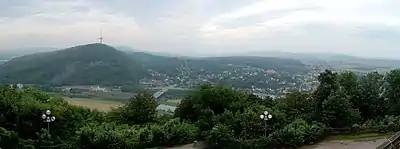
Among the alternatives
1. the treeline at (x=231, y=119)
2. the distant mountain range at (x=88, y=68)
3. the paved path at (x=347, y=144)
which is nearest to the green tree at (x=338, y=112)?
the treeline at (x=231, y=119)

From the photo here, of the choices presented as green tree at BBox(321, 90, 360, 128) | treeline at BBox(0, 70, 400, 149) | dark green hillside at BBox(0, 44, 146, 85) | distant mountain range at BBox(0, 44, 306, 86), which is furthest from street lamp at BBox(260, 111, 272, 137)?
dark green hillside at BBox(0, 44, 146, 85)

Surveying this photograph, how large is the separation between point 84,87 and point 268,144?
39161 millimetres

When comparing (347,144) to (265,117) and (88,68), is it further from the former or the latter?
(88,68)

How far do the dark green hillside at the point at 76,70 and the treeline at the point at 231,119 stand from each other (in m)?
30.1

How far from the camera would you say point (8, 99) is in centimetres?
2262

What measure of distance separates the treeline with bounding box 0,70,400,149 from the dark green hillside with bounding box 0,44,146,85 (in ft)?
98.6

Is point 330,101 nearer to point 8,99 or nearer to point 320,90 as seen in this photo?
point 320,90

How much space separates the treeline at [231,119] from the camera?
17.5 m

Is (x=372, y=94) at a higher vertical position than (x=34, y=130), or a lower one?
higher

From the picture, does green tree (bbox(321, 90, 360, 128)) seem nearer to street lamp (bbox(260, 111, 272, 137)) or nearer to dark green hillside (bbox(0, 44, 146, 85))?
street lamp (bbox(260, 111, 272, 137))

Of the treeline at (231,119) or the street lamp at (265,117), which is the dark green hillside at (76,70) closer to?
the treeline at (231,119)

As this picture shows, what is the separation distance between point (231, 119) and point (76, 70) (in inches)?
1593

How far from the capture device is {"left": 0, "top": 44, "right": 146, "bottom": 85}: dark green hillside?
177 ft

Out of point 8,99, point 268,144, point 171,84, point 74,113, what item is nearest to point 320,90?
point 268,144
